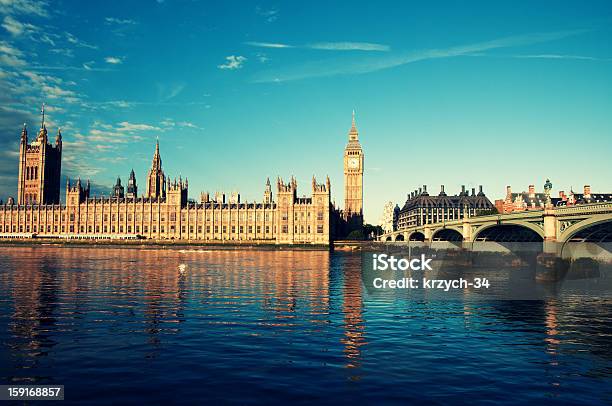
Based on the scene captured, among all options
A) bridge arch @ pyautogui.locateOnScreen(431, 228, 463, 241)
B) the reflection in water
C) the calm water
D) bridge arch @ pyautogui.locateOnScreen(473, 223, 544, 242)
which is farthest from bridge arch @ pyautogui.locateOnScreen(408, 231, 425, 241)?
the calm water

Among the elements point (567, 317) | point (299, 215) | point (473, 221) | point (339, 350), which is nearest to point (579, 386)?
point (339, 350)

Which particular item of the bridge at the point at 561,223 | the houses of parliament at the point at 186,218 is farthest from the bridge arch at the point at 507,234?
the houses of parliament at the point at 186,218

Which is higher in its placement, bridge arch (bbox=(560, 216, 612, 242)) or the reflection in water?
bridge arch (bbox=(560, 216, 612, 242))

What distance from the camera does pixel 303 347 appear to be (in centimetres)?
2205

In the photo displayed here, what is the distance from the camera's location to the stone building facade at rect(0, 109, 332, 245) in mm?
166500

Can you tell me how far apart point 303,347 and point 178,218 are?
16566 cm

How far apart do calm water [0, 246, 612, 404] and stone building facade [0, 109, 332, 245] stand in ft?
414

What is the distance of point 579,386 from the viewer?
680 inches

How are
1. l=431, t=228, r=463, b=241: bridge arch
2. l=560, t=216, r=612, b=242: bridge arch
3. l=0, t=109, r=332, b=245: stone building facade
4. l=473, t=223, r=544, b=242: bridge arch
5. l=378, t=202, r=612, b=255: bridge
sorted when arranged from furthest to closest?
l=0, t=109, r=332, b=245: stone building facade < l=431, t=228, r=463, b=241: bridge arch < l=473, t=223, r=544, b=242: bridge arch < l=378, t=202, r=612, b=255: bridge < l=560, t=216, r=612, b=242: bridge arch

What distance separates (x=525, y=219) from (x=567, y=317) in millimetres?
28870

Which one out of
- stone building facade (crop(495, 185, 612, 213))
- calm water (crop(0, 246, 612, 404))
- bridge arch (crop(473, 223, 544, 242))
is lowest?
calm water (crop(0, 246, 612, 404))

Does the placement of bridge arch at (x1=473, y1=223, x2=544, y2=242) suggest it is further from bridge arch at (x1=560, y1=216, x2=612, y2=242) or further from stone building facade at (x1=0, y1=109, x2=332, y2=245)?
stone building facade at (x1=0, y1=109, x2=332, y2=245)

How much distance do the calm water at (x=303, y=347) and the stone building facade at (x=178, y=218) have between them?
126129 millimetres

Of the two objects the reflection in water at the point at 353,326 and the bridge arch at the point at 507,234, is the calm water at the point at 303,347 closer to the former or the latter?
the reflection in water at the point at 353,326
